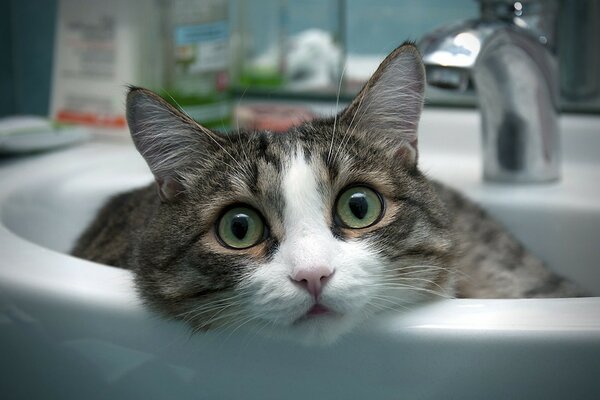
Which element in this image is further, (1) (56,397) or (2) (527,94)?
(2) (527,94)

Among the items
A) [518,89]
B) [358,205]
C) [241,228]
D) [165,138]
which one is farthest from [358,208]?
[518,89]

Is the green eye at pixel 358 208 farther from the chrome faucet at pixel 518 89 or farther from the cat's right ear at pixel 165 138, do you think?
the chrome faucet at pixel 518 89

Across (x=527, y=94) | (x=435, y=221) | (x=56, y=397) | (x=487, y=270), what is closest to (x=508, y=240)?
(x=487, y=270)

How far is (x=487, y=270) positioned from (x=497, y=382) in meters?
0.42

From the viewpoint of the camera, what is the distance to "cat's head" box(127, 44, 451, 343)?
672mm

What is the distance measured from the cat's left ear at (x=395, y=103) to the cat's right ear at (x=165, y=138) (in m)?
0.16

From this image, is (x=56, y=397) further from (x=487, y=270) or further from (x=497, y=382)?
(x=487, y=270)

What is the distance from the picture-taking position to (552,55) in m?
1.11

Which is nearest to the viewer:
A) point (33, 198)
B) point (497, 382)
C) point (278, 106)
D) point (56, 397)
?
point (497, 382)

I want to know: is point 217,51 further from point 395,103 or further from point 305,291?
point 305,291

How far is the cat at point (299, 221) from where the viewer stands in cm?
67

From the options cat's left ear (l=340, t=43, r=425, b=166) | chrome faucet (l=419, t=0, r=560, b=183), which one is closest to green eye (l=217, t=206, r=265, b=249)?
cat's left ear (l=340, t=43, r=425, b=166)

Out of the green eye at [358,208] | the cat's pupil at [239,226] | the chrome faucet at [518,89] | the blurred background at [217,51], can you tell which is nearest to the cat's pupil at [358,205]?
the green eye at [358,208]

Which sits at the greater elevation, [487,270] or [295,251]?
[295,251]
